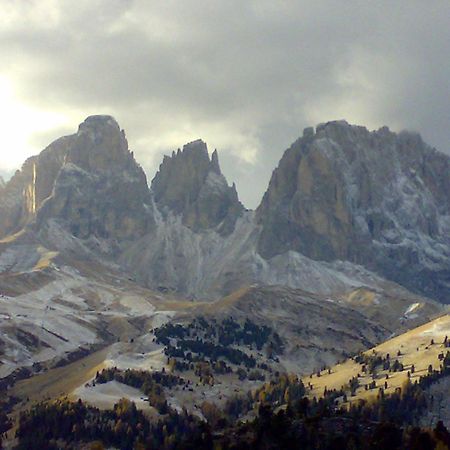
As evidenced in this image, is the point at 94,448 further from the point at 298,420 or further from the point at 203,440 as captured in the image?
the point at 298,420

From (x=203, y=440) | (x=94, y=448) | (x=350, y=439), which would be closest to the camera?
(x=350, y=439)

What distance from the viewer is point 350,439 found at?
137500 millimetres

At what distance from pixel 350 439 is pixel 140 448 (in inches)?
2125

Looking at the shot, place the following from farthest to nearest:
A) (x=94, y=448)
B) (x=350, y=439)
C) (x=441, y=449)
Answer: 1. (x=94, y=448)
2. (x=350, y=439)
3. (x=441, y=449)

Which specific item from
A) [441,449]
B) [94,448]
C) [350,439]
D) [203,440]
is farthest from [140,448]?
[441,449]

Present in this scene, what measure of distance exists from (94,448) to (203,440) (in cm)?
2807

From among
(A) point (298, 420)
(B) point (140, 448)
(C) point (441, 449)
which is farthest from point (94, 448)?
(C) point (441, 449)

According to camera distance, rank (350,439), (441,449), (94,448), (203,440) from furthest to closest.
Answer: (94,448) → (203,440) → (350,439) → (441,449)

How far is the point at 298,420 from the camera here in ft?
520

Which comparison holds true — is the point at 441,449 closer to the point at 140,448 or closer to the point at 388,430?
the point at 388,430

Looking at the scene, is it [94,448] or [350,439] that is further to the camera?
[94,448]

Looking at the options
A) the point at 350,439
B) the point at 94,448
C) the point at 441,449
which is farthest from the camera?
the point at 94,448

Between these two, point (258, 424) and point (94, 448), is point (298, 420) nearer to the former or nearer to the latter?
point (258, 424)

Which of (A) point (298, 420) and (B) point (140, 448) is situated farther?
(B) point (140, 448)
